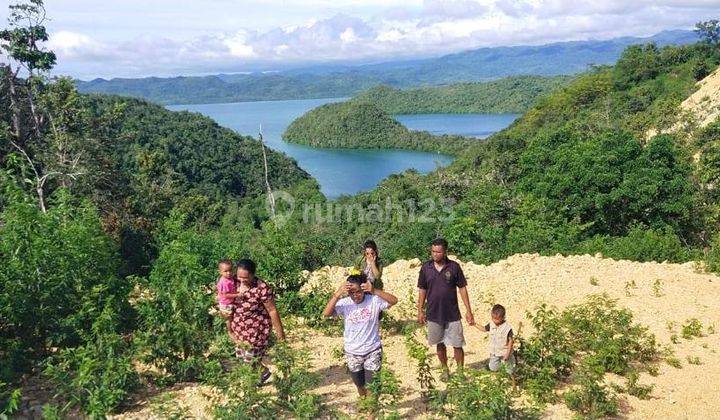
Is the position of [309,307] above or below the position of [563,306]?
above

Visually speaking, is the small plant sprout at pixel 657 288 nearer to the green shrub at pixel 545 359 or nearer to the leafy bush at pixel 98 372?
the green shrub at pixel 545 359

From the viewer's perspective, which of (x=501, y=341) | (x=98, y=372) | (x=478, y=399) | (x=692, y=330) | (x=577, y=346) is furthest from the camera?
(x=692, y=330)

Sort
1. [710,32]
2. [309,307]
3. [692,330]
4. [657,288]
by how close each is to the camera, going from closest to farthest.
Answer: [692,330]
[309,307]
[657,288]
[710,32]

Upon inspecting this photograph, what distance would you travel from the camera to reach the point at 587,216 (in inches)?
565

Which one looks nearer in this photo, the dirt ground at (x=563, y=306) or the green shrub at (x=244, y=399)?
the green shrub at (x=244, y=399)

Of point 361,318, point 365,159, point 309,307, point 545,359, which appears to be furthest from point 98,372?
point 365,159

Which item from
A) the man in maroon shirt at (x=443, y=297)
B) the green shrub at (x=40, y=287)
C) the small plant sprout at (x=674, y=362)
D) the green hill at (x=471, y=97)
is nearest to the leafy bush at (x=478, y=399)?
the man in maroon shirt at (x=443, y=297)

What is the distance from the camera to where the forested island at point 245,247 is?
14.0 ft

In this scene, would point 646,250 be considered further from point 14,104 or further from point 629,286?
point 14,104

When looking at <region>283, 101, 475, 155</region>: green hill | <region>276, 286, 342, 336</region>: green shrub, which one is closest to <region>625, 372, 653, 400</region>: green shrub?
<region>276, 286, 342, 336</region>: green shrub

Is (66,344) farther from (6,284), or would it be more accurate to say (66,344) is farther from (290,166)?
(290,166)

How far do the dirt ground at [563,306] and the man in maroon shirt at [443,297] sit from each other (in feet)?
1.74

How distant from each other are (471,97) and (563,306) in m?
144

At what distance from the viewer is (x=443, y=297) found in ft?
15.1
